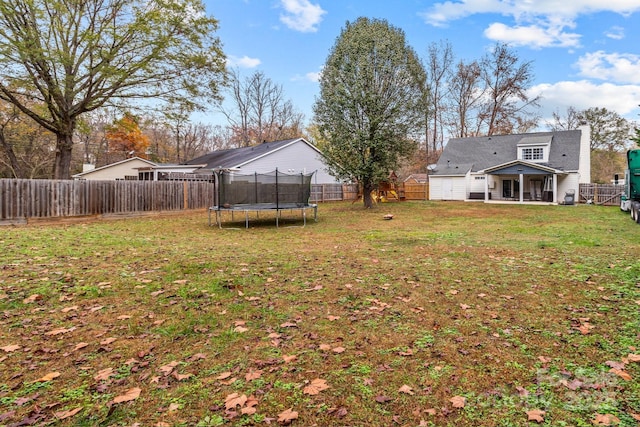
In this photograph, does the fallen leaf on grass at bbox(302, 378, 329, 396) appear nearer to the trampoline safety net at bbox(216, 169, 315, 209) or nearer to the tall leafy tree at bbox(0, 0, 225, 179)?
the trampoline safety net at bbox(216, 169, 315, 209)

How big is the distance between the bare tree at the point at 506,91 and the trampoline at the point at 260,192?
89.4 ft

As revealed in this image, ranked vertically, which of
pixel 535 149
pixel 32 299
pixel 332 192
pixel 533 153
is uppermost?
pixel 535 149

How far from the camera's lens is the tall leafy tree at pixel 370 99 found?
17.3 metres

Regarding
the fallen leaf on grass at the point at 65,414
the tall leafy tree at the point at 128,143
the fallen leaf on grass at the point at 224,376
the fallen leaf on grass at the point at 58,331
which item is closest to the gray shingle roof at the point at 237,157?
the tall leafy tree at the point at 128,143

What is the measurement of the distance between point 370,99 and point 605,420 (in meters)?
16.5

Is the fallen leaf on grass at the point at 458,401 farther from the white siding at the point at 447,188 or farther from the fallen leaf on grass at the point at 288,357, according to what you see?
the white siding at the point at 447,188

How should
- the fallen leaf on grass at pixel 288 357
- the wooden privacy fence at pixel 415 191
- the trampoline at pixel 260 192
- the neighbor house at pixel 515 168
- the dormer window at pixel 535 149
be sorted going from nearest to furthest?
the fallen leaf on grass at pixel 288 357
the trampoline at pixel 260 192
the neighbor house at pixel 515 168
the dormer window at pixel 535 149
the wooden privacy fence at pixel 415 191

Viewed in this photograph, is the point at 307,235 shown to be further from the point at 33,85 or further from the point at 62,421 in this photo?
the point at 33,85

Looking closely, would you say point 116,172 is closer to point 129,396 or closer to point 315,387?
point 129,396

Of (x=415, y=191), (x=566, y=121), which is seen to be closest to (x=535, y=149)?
(x=415, y=191)

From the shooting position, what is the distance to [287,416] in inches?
85.7

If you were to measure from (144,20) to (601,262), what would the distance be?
20.0m

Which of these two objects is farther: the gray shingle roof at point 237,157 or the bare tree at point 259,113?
the bare tree at point 259,113

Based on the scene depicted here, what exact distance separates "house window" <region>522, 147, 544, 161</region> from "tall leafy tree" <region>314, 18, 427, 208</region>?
487 inches
